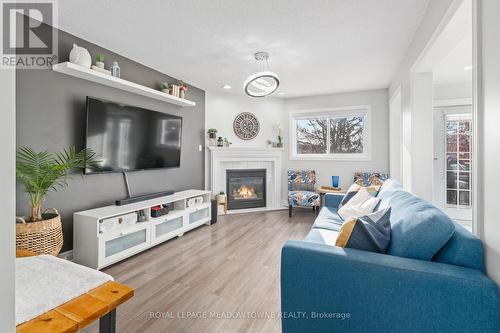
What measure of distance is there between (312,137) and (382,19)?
126 inches

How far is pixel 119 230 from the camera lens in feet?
8.72

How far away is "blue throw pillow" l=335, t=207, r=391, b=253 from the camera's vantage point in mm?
1457

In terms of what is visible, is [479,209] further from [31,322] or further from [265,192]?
[265,192]

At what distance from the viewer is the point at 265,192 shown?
5375 mm

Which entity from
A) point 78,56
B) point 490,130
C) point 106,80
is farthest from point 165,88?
point 490,130

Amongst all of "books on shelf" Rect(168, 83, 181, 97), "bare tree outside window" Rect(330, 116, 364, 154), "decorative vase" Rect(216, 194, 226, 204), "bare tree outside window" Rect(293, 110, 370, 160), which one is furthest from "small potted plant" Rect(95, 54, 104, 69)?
"bare tree outside window" Rect(330, 116, 364, 154)

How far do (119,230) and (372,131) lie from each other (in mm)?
4600

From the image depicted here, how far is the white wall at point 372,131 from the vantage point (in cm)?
477

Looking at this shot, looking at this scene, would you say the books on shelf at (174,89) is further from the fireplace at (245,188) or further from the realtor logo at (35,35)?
the fireplace at (245,188)

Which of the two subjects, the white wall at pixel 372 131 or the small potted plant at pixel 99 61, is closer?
the small potted plant at pixel 99 61

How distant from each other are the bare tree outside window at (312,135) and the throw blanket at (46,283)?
488 centimetres

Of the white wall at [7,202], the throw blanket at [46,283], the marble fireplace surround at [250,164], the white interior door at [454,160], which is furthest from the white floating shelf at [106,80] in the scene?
the white interior door at [454,160]

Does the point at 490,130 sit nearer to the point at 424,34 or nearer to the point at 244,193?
the point at 424,34

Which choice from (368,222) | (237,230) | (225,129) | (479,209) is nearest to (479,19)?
(479,209)
